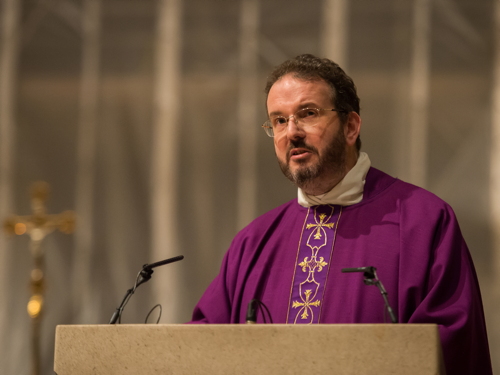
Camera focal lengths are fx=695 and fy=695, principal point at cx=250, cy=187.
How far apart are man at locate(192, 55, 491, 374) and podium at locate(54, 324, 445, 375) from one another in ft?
2.49

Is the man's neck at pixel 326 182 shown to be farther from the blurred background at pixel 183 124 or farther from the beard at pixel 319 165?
the blurred background at pixel 183 124

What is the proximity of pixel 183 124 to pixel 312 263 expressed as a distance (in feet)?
8.81

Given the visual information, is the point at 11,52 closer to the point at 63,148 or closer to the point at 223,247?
the point at 63,148

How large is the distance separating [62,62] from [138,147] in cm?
101

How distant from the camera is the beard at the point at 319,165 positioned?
3.20m

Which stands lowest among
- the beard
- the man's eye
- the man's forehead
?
the beard

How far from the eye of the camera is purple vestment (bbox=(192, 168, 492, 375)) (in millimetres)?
2562

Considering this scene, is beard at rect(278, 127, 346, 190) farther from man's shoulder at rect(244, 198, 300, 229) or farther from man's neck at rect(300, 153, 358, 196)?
man's shoulder at rect(244, 198, 300, 229)

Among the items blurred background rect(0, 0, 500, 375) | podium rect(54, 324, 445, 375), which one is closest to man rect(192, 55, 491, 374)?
podium rect(54, 324, 445, 375)

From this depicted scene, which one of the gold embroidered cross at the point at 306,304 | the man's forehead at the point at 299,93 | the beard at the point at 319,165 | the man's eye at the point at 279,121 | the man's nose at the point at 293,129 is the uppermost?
the man's forehead at the point at 299,93

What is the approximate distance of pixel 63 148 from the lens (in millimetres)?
5672

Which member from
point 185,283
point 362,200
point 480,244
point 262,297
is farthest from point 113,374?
point 480,244

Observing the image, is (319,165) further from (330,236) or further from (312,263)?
(312,263)

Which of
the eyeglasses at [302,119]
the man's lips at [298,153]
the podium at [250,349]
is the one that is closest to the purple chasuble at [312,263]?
the man's lips at [298,153]
